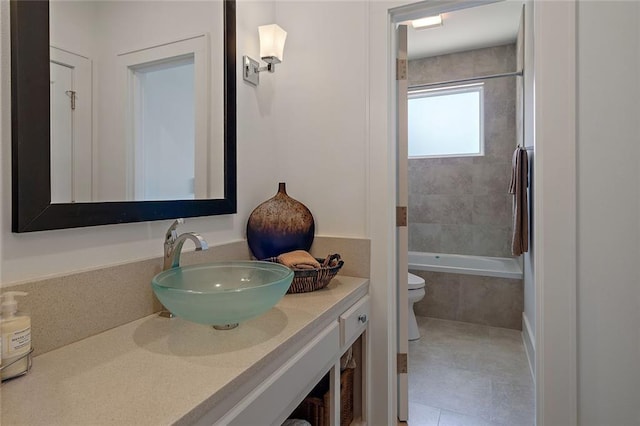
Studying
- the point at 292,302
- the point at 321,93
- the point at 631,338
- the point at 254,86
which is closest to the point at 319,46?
the point at 321,93

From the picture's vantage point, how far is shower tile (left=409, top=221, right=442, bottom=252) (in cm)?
367

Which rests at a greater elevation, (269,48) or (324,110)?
(269,48)

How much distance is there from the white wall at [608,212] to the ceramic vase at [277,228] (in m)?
1.07

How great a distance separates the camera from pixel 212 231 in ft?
4.50

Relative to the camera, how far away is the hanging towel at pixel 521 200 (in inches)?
92.5

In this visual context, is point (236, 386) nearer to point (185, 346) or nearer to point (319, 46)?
point (185, 346)

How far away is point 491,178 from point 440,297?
4.15ft

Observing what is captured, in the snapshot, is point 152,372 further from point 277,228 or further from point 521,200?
point 521,200

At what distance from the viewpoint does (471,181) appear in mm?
3488

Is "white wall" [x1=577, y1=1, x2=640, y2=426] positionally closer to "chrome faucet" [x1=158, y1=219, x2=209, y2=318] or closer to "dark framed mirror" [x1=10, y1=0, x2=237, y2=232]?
"chrome faucet" [x1=158, y1=219, x2=209, y2=318]

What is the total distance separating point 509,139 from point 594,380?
2588mm

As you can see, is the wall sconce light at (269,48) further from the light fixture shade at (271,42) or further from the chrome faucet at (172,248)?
the chrome faucet at (172,248)

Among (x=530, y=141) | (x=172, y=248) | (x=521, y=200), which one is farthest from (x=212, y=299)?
(x=530, y=141)

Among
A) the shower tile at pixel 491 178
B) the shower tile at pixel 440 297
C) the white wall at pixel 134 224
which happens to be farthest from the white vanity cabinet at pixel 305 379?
the shower tile at pixel 491 178
